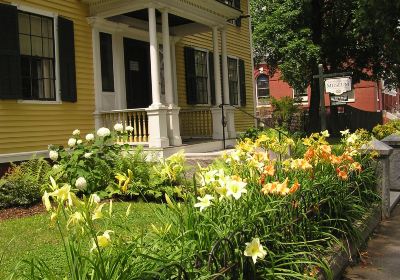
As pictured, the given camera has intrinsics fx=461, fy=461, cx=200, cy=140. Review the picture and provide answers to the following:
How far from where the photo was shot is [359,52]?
932 inches

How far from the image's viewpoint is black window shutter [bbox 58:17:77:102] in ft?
33.2

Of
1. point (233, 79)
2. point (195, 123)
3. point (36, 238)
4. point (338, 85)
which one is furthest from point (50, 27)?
point (233, 79)

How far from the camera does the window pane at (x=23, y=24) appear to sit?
9.38 metres

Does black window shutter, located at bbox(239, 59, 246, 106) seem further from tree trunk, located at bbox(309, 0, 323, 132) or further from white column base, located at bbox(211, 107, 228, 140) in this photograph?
tree trunk, located at bbox(309, 0, 323, 132)

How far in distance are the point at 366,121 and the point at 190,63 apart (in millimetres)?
20865

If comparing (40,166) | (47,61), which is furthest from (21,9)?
(40,166)

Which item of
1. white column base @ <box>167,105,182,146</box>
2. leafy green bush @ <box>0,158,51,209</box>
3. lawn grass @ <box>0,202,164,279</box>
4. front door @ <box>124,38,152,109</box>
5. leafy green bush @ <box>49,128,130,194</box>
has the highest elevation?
front door @ <box>124,38,152,109</box>

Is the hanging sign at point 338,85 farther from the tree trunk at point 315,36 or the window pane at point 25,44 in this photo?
the tree trunk at point 315,36

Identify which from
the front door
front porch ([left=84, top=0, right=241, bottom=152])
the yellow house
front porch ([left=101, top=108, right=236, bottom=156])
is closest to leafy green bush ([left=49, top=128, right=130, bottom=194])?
front porch ([left=101, top=108, right=236, bottom=156])

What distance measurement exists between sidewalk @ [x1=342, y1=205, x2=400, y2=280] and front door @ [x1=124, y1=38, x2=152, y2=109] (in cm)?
799

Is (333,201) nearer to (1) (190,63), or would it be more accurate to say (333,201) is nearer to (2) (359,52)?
(1) (190,63)

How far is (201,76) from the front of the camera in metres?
15.6

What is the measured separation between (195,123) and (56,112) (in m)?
4.96

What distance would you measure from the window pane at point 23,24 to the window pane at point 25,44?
107 millimetres
